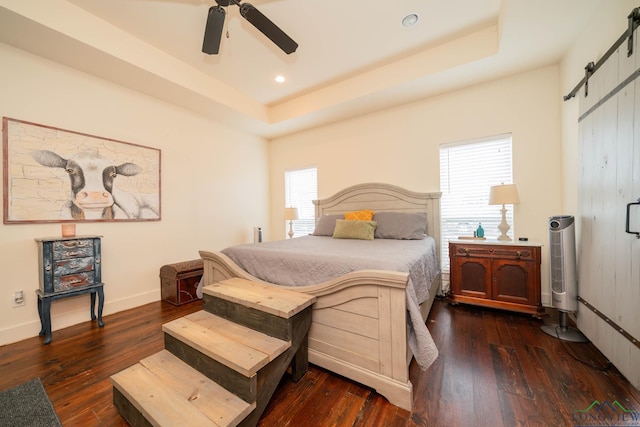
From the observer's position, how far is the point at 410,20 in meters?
2.29

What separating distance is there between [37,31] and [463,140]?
440cm

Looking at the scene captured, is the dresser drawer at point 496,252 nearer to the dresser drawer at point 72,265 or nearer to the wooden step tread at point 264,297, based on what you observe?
the wooden step tread at point 264,297

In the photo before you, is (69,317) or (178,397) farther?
(69,317)

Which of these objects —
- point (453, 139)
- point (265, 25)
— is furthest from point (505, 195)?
point (265, 25)

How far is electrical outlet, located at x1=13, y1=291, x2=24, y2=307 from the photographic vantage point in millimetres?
2188

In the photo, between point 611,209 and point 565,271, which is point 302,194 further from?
point 611,209

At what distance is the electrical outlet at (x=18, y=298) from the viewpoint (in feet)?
7.18

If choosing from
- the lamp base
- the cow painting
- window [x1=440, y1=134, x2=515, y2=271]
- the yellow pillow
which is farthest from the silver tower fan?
the cow painting

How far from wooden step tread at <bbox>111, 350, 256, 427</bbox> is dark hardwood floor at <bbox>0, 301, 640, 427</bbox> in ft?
0.77

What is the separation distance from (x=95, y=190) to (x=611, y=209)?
15.3 feet

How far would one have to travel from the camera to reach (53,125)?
240 cm

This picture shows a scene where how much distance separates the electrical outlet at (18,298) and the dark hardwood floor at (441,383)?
0.35 metres

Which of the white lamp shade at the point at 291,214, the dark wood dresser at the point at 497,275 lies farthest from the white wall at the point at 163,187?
the dark wood dresser at the point at 497,275

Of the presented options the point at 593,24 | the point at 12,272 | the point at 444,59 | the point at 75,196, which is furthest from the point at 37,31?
the point at 593,24
